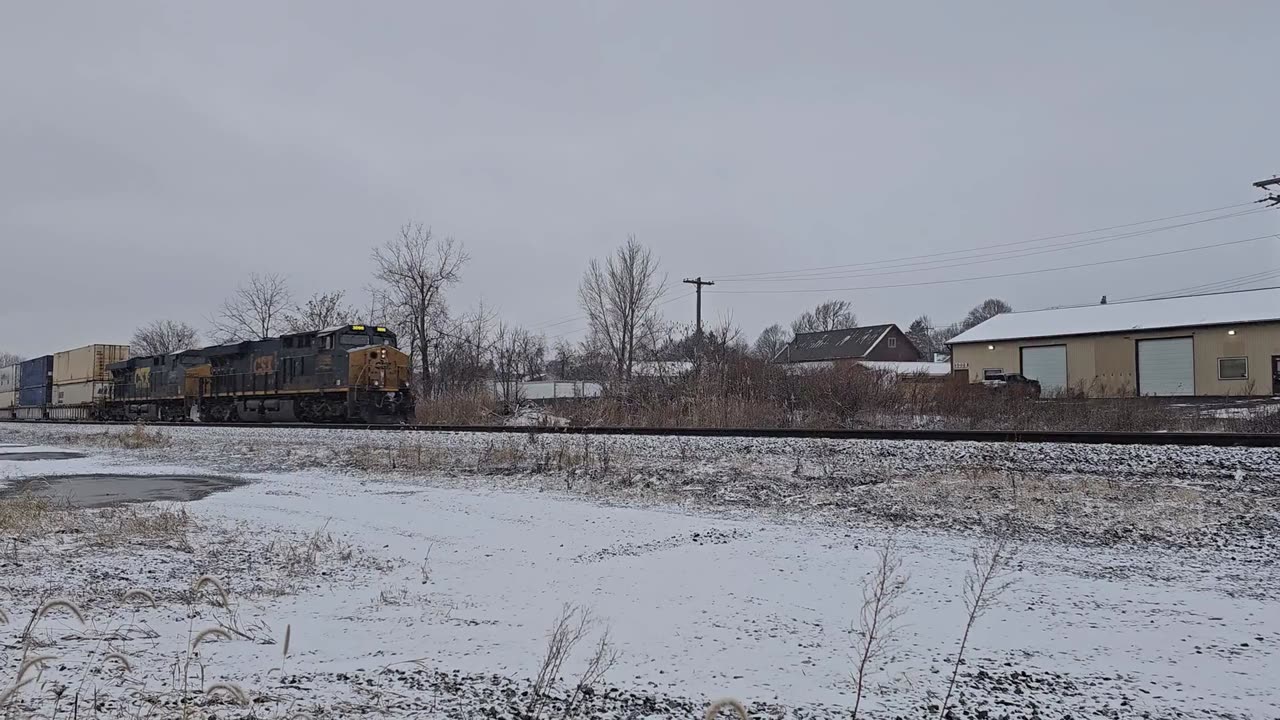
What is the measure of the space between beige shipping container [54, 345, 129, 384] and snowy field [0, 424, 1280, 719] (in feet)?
108

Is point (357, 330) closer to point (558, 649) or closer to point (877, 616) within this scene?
point (877, 616)

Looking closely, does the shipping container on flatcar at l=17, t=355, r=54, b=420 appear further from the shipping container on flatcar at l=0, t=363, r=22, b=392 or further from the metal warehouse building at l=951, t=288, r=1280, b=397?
the metal warehouse building at l=951, t=288, r=1280, b=397

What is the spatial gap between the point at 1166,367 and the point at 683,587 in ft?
137

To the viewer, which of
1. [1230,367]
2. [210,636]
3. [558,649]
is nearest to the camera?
[558,649]

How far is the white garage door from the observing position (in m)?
38.4

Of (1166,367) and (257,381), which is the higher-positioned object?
(1166,367)

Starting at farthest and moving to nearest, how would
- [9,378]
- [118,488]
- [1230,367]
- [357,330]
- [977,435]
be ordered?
[9,378], [1230,367], [357,330], [977,435], [118,488]

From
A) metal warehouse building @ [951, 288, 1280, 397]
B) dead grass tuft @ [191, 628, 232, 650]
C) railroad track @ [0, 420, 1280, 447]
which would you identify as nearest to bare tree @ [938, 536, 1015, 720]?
dead grass tuft @ [191, 628, 232, 650]

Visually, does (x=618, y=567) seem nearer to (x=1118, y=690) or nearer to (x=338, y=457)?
(x=1118, y=690)

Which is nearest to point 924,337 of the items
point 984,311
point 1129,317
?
point 984,311

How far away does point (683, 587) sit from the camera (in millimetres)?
5664

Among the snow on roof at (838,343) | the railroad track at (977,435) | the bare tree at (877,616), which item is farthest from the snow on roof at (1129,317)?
the bare tree at (877,616)

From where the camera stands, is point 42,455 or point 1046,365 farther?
point 1046,365

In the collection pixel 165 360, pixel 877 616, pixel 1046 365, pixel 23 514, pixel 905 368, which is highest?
pixel 905 368
